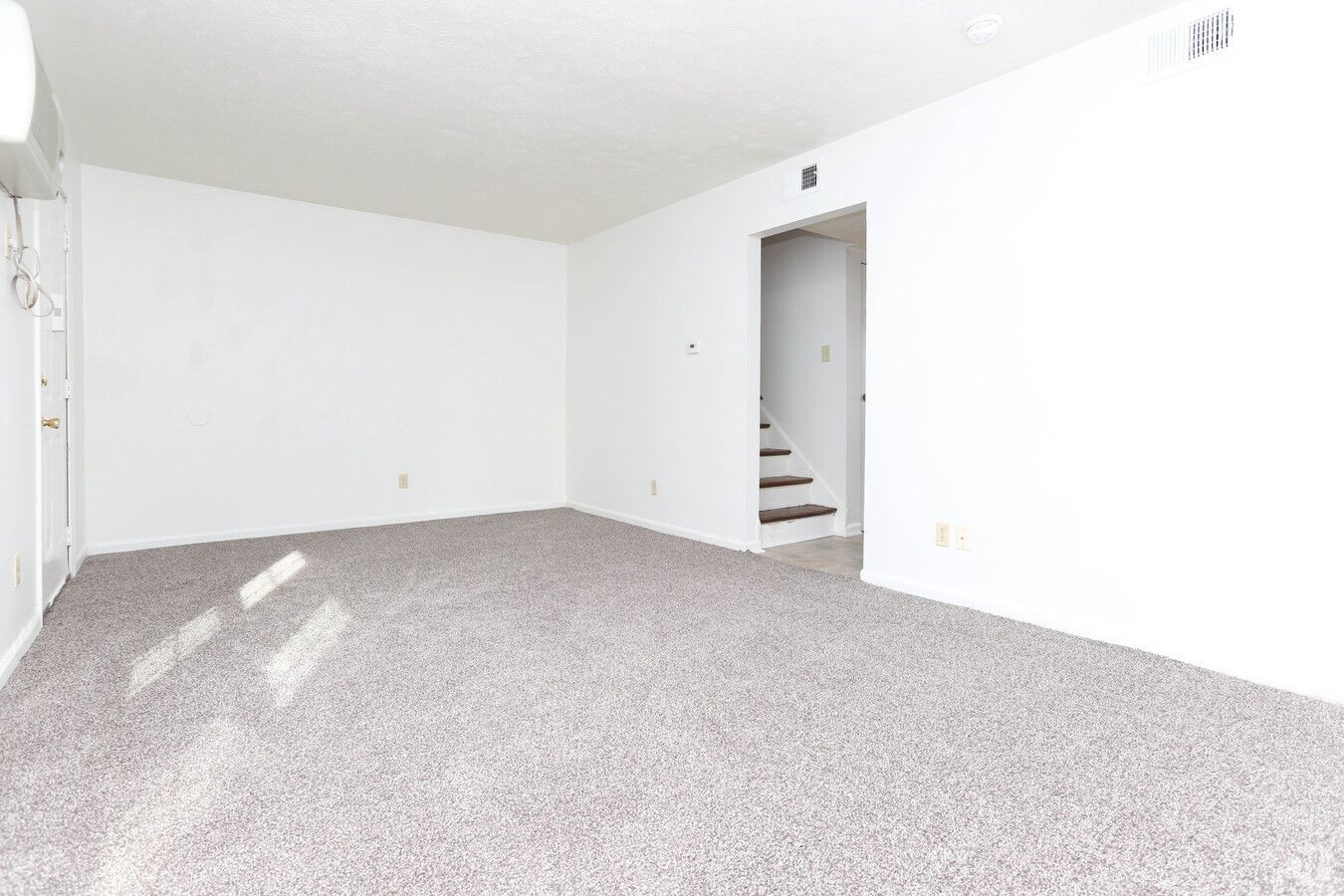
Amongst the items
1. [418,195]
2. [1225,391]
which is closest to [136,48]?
[418,195]

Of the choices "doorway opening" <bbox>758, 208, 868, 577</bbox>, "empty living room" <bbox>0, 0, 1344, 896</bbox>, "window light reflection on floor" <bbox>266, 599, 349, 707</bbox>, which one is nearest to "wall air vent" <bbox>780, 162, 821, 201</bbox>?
"empty living room" <bbox>0, 0, 1344, 896</bbox>

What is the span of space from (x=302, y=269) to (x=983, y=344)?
4.25 meters

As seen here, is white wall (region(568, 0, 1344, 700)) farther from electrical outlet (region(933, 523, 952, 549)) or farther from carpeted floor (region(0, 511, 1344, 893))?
carpeted floor (region(0, 511, 1344, 893))

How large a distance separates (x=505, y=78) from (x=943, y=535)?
2705 mm

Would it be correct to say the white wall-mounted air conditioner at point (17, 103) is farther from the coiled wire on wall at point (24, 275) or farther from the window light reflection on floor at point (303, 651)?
the window light reflection on floor at point (303, 651)

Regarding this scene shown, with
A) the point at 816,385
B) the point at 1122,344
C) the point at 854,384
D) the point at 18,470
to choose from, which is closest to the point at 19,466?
the point at 18,470

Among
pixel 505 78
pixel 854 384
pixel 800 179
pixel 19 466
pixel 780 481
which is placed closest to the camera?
pixel 19 466

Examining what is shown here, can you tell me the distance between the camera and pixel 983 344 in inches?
114

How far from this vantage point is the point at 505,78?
2.83m

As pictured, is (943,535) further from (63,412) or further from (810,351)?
(63,412)

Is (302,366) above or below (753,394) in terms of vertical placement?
above

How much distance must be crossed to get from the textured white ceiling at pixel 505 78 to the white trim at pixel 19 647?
2.14m

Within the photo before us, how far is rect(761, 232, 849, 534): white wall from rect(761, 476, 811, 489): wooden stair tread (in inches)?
5.2

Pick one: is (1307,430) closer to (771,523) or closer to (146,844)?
(771,523)
